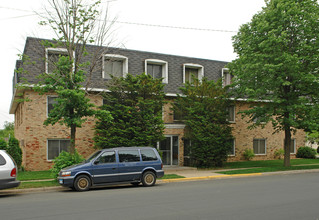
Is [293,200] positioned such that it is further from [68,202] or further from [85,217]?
[68,202]

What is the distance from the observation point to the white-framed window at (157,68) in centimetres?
2333

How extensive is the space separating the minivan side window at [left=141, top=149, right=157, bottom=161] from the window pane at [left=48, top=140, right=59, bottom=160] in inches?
323

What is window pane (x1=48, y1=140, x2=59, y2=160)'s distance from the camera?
65.6 ft

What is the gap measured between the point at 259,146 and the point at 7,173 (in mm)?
21758

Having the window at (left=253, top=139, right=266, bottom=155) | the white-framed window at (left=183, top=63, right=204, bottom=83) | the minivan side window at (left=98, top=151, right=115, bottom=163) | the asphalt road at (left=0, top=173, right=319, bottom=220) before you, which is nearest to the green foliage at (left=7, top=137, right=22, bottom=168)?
the asphalt road at (left=0, top=173, right=319, bottom=220)

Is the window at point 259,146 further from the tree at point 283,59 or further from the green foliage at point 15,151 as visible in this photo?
the green foliage at point 15,151

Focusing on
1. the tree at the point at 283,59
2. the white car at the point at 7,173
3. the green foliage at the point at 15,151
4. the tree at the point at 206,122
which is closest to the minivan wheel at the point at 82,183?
the white car at the point at 7,173

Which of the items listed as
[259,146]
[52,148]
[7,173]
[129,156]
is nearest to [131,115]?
[129,156]

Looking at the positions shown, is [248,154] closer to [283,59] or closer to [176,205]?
[283,59]

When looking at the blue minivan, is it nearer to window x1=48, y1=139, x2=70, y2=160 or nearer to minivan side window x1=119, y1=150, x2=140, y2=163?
minivan side window x1=119, y1=150, x2=140, y2=163

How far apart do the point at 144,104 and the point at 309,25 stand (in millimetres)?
10757

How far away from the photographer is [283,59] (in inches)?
733

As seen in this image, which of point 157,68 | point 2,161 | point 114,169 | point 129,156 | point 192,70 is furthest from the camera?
point 192,70

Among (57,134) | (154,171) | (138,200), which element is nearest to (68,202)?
(138,200)
